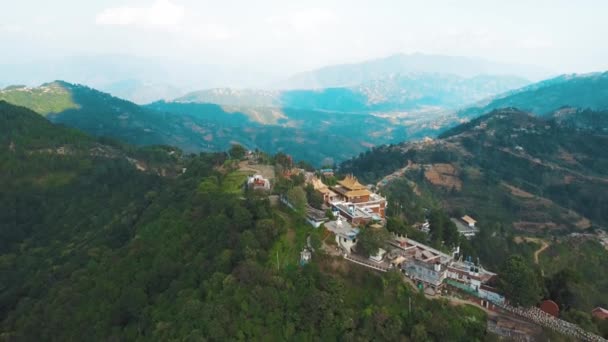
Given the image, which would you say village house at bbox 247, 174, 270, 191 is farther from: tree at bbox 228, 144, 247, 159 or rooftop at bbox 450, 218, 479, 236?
rooftop at bbox 450, 218, 479, 236

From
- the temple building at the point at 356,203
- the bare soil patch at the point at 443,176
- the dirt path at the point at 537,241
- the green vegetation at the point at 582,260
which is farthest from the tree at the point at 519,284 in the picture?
the bare soil patch at the point at 443,176

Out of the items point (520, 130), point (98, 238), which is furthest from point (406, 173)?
point (98, 238)

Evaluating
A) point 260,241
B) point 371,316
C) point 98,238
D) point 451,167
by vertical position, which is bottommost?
point 451,167

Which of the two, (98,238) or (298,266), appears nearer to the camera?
(298,266)

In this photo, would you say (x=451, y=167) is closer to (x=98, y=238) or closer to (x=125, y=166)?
(x=125, y=166)

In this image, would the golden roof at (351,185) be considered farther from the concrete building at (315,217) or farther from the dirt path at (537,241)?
the dirt path at (537,241)

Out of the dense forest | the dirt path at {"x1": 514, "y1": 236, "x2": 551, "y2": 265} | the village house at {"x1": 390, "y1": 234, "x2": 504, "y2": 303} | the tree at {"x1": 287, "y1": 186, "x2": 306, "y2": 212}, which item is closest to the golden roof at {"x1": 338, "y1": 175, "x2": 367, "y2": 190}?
the dense forest
